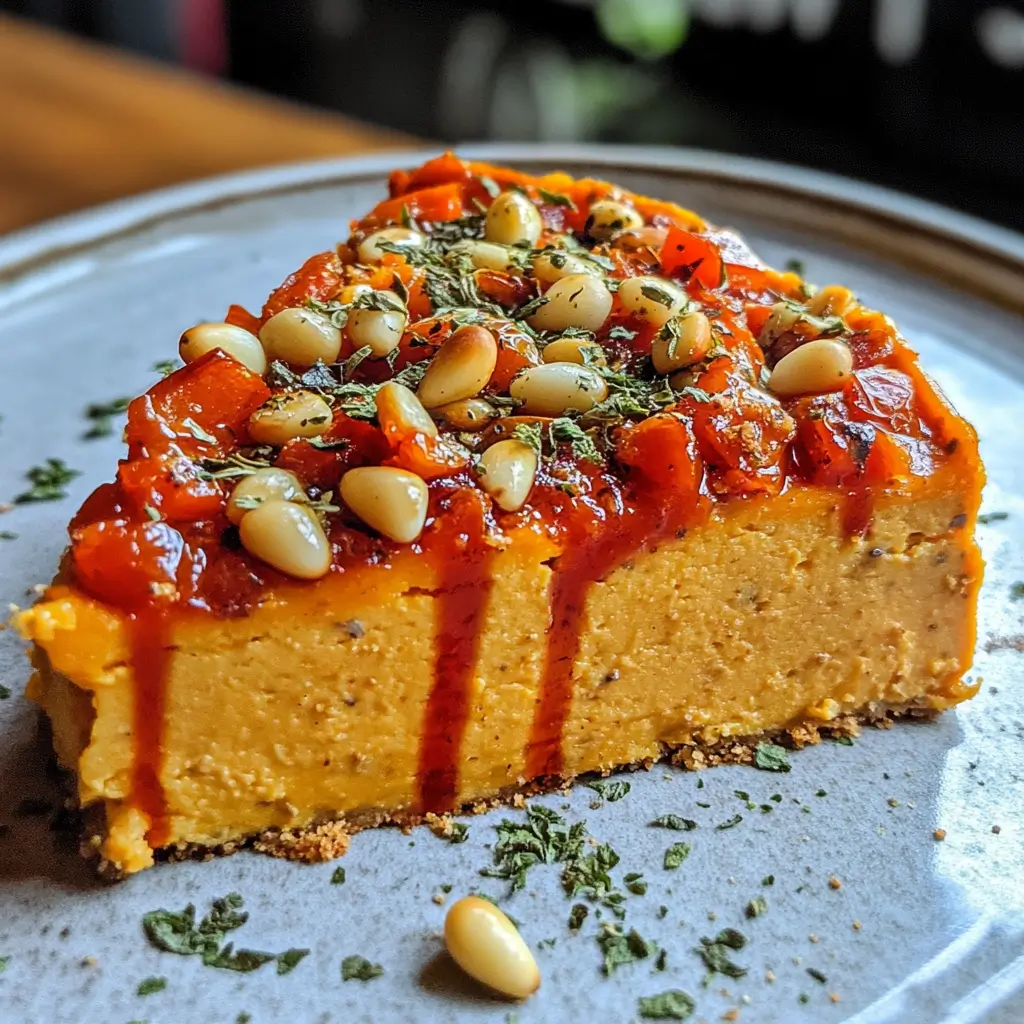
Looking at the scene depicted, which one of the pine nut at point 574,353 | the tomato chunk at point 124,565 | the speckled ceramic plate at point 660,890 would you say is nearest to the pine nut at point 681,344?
the pine nut at point 574,353

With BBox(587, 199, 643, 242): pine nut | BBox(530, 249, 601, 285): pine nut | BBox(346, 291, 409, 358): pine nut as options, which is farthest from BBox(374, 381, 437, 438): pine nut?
BBox(587, 199, 643, 242): pine nut

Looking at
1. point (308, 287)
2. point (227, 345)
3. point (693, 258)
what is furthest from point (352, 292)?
point (693, 258)

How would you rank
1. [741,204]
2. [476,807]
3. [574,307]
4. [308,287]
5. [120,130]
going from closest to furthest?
[476,807], [574,307], [308,287], [741,204], [120,130]

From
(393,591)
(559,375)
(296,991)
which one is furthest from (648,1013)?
(559,375)

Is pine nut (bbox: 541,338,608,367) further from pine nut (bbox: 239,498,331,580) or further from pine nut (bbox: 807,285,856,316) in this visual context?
pine nut (bbox: 239,498,331,580)

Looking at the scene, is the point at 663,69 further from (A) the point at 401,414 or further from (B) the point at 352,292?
(A) the point at 401,414

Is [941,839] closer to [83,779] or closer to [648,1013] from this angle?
[648,1013]

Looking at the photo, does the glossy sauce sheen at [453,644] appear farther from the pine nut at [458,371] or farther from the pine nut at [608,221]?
the pine nut at [608,221]
